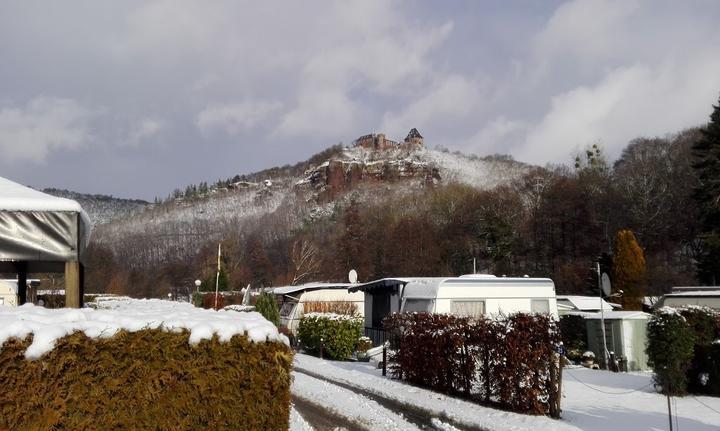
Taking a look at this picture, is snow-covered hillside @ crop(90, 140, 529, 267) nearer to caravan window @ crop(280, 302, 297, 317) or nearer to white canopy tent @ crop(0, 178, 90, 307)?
caravan window @ crop(280, 302, 297, 317)

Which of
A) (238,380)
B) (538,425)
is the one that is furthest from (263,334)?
(538,425)

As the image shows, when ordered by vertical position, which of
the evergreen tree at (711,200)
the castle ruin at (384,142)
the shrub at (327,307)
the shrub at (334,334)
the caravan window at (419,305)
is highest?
the castle ruin at (384,142)

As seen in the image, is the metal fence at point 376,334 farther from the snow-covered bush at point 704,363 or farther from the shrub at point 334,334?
the snow-covered bush at point 704,363

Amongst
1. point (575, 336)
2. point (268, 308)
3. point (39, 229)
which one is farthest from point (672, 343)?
point (268, 308)

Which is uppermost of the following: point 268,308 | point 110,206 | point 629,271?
point 110,206

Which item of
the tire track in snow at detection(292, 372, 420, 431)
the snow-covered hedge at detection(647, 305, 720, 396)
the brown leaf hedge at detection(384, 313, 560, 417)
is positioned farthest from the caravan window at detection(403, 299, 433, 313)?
the snow-covered hedge at detection(647, 305, 720, 396)

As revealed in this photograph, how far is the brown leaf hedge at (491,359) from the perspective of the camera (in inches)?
376

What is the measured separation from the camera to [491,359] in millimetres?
10289

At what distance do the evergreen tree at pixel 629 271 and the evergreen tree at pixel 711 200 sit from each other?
3.21m

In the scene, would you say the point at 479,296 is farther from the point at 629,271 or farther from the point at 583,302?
the point at 629,271

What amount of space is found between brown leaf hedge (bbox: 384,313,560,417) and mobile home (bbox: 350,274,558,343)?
7029 millimetres

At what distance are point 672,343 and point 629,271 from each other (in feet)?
88.7

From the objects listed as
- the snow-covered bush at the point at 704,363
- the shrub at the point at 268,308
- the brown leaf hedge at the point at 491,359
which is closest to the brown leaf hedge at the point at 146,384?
the brown leaf hedge at the point at 491,359

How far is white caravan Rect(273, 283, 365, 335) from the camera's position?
28500 millimetres
